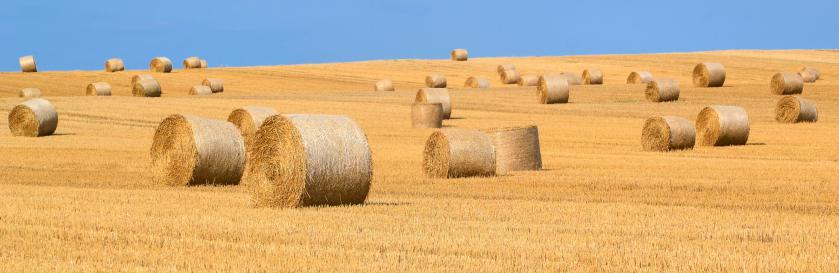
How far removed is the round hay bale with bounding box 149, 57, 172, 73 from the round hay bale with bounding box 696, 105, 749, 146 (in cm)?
3941

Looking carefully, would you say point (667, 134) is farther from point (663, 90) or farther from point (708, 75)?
point (708, 75)

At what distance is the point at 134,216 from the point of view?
1156 cm

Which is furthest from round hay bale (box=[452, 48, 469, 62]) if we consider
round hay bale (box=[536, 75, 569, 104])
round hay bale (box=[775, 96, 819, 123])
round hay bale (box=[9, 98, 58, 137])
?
round hay bale (box=[9, 98, 58, 137])

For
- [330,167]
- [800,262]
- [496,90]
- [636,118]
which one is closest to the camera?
[800,262]

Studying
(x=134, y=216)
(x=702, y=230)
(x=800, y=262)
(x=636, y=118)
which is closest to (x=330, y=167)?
(x=134, y=216)

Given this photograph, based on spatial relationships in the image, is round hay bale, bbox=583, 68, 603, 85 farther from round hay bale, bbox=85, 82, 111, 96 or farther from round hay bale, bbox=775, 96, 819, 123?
round hay bale, bbox=775, 96, 819, 123

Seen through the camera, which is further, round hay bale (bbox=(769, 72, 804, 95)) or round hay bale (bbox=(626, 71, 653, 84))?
round hay bale (bbox=(626, 71, 653, 84))

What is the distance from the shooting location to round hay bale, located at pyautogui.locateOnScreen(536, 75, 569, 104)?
40594mm

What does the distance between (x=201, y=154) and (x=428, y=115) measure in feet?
48.7

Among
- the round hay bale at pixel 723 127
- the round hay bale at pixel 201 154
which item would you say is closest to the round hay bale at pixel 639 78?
the round hay bale at pixel 723 127

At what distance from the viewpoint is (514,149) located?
1936cm

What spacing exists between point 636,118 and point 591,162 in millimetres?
14205

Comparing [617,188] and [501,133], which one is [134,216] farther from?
[501,133]

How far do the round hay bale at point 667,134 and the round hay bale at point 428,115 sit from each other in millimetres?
7716
